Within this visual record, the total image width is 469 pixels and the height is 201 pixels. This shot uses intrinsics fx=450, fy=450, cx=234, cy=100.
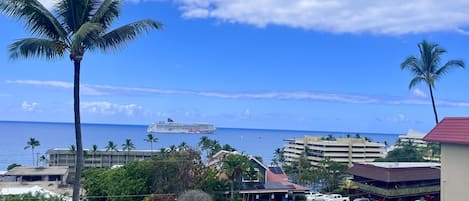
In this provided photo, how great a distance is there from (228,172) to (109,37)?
63.8 feet

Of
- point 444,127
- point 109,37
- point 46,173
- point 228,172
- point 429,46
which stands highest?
point 429,46

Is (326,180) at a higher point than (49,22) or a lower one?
lower

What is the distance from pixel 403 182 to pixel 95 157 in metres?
53.6

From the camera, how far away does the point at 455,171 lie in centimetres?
1301

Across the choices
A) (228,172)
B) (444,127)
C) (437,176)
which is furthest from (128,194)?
(437,176)

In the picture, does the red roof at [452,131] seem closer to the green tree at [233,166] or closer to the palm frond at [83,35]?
the palm frond at [83,35]

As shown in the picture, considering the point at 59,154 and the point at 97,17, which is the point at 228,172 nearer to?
the point at 97,17

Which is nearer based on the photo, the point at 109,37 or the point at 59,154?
the point at 109,37

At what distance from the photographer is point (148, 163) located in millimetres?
26828

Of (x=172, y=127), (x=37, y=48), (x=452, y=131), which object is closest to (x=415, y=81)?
(x=452, y=131)

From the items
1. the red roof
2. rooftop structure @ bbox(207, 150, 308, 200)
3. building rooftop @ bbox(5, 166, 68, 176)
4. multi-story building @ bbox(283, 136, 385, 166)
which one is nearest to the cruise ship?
multi-story building @ bbox(283, 136, 385, 166)

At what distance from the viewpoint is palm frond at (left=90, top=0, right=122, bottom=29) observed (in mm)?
9273

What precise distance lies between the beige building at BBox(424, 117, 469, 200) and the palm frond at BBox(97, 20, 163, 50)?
8889 millimetres

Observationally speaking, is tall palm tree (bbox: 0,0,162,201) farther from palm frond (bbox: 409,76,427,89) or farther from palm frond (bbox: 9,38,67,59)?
palm frond (bbox: 409,76,427,89)
